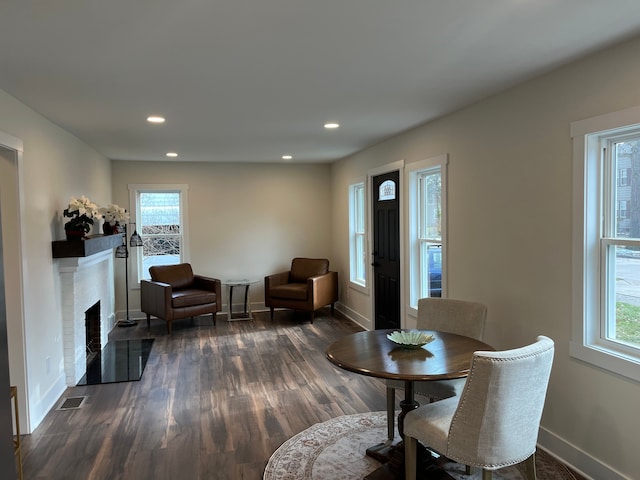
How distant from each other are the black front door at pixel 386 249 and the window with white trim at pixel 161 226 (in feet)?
10.0

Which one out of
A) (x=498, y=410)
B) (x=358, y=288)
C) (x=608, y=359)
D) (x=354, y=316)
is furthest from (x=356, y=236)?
(x=498, y=410)

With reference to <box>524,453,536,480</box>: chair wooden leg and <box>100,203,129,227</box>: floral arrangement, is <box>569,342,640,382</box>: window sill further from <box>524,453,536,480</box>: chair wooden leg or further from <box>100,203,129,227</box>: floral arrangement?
<box>100,203,129,227</box>: floral arrangement

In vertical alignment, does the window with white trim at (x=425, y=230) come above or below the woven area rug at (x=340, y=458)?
above

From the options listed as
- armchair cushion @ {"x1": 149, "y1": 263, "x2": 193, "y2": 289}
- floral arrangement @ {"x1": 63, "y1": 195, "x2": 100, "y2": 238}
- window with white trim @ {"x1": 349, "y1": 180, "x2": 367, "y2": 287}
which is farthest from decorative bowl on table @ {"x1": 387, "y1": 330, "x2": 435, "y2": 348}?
armchair cushion @ {"x1": 149, "y1": 263, "x2": 193, "y2": 289}

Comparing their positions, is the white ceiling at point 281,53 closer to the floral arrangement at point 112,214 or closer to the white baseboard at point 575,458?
the floral arrangement at point 112,214

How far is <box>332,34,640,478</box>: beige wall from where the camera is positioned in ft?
8.06

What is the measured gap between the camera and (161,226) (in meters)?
7.05

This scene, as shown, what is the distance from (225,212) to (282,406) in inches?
162

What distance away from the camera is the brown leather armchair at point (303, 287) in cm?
648

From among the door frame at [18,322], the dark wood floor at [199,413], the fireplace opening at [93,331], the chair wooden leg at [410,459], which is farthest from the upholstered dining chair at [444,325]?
the fireplace opening at [93,331]

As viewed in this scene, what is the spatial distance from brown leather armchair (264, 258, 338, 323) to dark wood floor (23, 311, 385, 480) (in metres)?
0.98

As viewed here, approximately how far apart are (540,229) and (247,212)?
5074 millimetres

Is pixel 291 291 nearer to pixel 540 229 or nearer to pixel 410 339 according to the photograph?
pixel 410 339

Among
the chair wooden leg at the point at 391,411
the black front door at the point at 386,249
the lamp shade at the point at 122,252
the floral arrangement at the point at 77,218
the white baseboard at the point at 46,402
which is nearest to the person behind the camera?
the chair wooden leg at the point at 391,411
